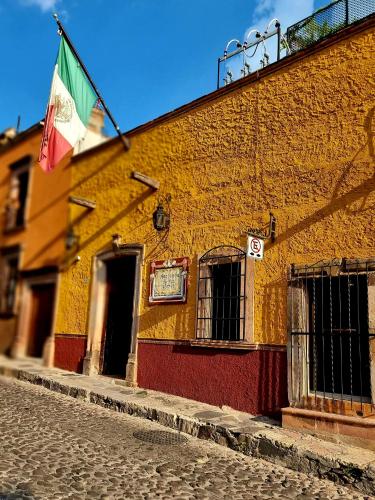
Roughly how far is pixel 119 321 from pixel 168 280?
7.25ft

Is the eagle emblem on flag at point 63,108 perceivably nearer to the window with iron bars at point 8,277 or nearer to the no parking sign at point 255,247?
the no parking sign at point 255,247

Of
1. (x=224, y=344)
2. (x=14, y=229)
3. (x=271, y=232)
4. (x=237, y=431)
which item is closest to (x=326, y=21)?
(x=271, y=232)

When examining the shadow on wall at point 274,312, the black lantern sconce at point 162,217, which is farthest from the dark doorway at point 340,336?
the black lantern sconce at point 162,217

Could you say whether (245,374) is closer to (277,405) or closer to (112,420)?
(277,405)

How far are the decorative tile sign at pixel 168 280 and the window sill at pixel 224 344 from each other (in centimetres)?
81

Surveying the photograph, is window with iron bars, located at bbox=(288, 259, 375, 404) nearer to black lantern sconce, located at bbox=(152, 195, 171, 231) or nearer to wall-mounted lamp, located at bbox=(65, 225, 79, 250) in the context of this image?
black lantern sconce, located at bbox=(152, 195, 171, 231)

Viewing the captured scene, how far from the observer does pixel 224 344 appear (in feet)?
21.2

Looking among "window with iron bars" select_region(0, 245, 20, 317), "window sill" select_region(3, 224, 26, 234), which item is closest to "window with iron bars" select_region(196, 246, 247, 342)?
"window sill" select_region(3, 224, 26, 234)

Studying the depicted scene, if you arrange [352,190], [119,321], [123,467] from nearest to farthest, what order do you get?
[123,467], [352,190], [119,321]

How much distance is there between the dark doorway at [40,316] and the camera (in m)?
11.7

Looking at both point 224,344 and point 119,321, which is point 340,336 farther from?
point 119,321

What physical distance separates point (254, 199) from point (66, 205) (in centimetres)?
598

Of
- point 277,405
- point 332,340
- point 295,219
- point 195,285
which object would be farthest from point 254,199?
point 277,405

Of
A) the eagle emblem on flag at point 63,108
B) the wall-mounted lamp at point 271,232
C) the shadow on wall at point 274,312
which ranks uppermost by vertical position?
the eagle emblem on flag at point 63,108
